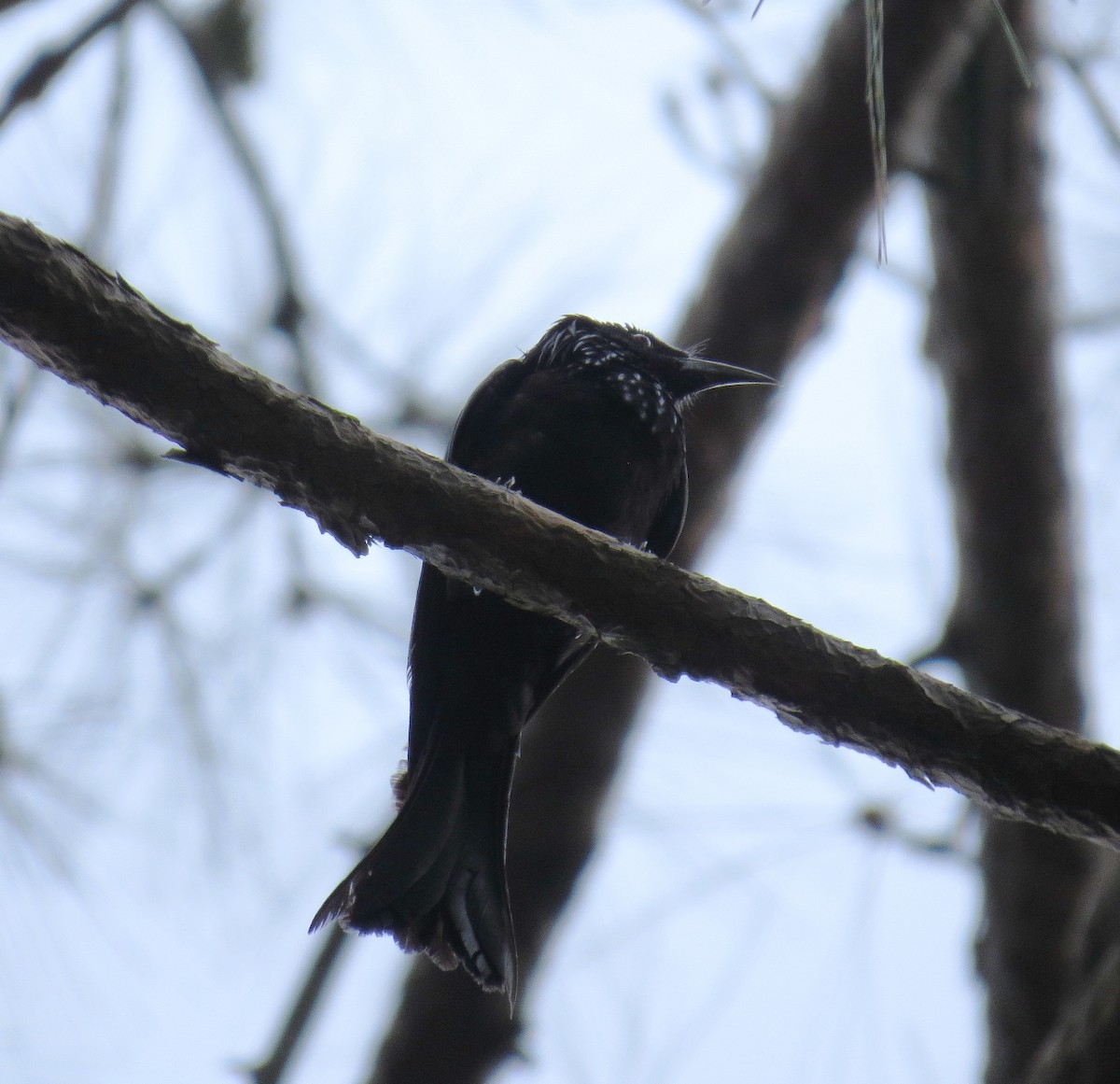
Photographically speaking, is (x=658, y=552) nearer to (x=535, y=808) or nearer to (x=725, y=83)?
(x=535, y=808)

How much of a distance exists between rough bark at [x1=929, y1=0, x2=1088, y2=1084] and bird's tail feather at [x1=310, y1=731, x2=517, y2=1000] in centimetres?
116

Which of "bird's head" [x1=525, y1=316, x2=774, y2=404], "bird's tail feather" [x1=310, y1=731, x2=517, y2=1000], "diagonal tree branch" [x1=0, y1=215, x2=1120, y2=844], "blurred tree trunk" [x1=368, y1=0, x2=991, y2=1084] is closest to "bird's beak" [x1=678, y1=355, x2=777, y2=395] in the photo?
"bird's head" [x1=525, y1=316, x2=774, y2=404]

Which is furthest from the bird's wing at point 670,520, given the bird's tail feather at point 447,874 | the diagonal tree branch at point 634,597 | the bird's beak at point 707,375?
the diagonal tree branch at point 634,597

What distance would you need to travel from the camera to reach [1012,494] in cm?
270

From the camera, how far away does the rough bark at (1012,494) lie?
2682mm

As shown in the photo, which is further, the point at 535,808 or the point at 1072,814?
the point at 535,808

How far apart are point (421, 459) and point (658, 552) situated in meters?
1.06

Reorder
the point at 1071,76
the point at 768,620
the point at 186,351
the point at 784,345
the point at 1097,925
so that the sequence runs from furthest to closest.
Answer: the point at 784,345, the point at 1071,76, the point at 1097,925, the point at 768,620, the point at 186,351

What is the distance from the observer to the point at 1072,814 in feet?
5.35

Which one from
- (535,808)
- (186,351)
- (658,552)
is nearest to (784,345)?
(658,552)

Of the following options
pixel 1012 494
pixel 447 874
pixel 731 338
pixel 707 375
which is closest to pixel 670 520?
pixel 707 375

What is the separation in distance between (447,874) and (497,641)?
0.42 m

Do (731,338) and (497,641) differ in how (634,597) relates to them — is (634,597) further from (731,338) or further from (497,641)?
(731,338)

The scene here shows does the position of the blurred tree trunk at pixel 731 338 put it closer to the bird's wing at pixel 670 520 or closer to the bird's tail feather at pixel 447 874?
the bird's wing at pixel 670 520
